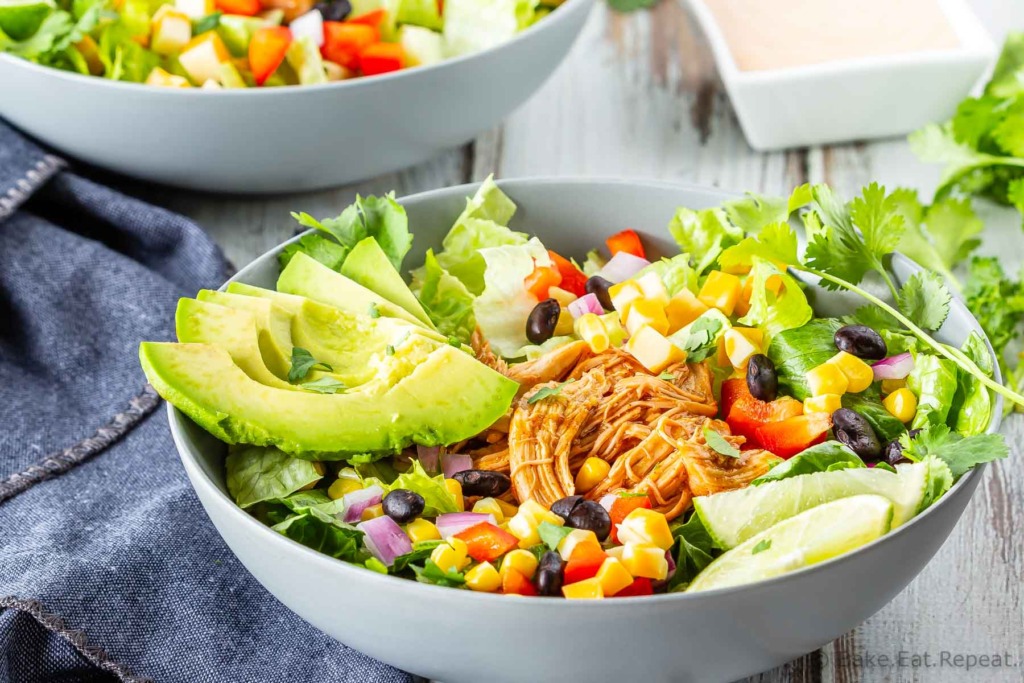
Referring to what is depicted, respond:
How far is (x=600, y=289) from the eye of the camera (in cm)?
342

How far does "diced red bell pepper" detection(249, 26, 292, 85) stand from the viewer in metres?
4.30

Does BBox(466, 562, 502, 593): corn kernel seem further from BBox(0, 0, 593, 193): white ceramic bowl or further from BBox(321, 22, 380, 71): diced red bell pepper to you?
BBox(321, 22, 380, 71): diced red bell pepper

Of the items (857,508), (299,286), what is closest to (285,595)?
(299,286)

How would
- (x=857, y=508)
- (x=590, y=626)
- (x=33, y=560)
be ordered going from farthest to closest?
(x=33, y=560) → (x=857, y=508) → (x=590, y=626)

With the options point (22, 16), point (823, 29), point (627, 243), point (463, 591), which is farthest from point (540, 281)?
point (823, 29)

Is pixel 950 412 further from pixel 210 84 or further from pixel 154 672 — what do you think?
pixel 210 84

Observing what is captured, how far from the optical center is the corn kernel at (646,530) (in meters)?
2.54

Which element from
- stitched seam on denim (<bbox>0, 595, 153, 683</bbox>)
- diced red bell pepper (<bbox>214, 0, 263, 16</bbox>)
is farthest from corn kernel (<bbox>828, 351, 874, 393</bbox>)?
diced red bell pepper (<bbox>214, 0, 263, 16</bbox>)

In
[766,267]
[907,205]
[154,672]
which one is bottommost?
[154,672]

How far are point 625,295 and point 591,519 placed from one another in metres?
0.84

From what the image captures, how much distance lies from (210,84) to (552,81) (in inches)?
72.5

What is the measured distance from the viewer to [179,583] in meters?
3.14

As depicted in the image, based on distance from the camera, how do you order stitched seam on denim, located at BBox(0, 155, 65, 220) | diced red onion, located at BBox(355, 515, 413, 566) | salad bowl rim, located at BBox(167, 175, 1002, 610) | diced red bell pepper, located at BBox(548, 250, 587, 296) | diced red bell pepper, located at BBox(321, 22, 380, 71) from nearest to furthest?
salad bowl rim, located at BBox(167, 175, 1002, 610), diced red onion, located at BBox(355, 515, 413, 566), diced red bell pepper, located at BBox(548, 250, 587, 296), stitched seam on denim, located at BBox(0, 155, 65, 220), diced red bell pepper, located at BBox(321, 22, 380, 71)

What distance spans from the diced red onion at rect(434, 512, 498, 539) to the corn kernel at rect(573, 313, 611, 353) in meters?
0.65
